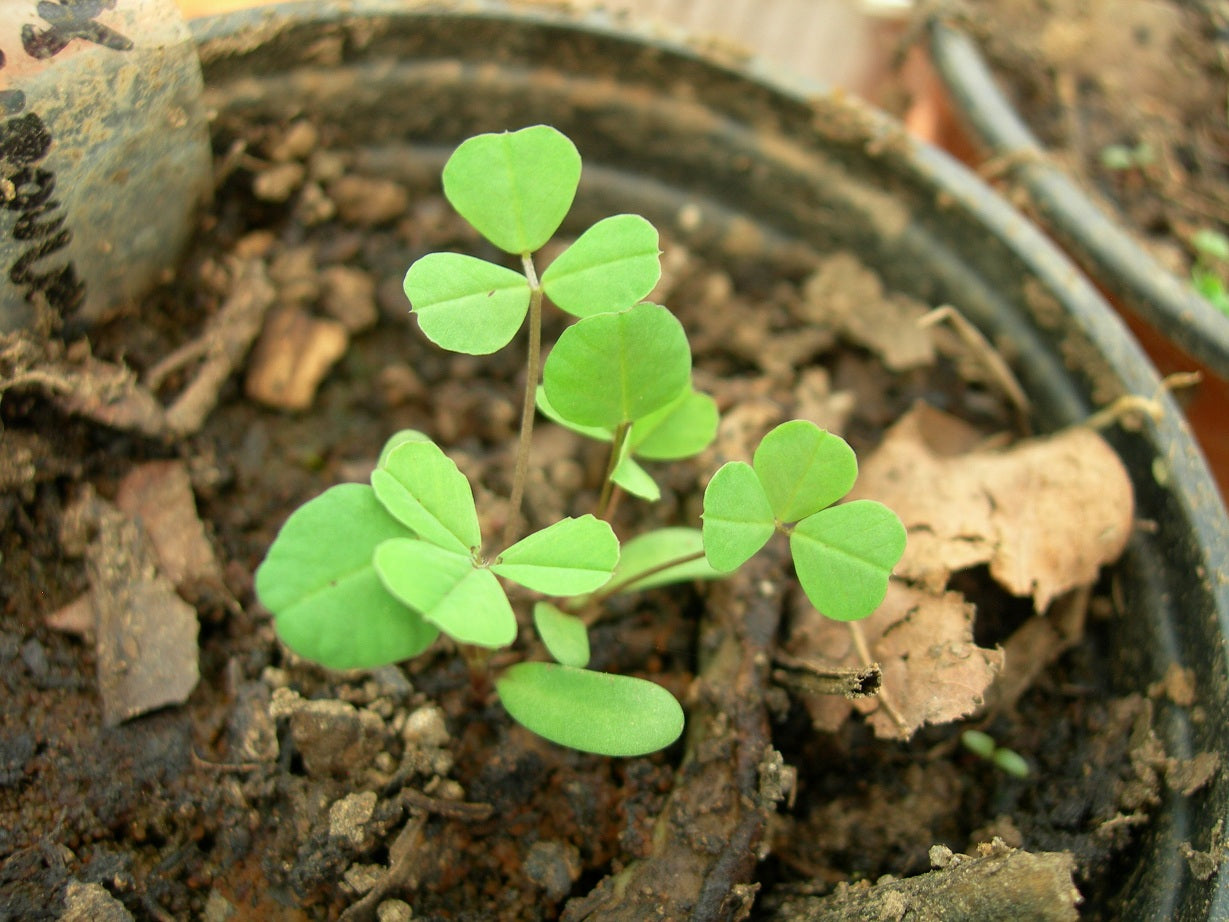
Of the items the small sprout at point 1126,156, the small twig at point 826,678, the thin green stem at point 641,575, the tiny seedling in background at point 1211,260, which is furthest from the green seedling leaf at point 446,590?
the small sprout at point 1126,156

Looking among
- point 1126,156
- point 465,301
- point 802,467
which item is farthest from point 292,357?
point 1126,156

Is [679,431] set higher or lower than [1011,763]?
higher

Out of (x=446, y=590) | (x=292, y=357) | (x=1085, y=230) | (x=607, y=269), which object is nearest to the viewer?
(x=446, y=590)

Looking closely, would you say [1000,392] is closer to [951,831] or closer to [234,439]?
[951,831]

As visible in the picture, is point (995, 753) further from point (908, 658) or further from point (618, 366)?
point (618, 366)

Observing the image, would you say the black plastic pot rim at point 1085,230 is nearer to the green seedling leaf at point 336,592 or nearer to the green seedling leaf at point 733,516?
the green seedling leaf at point 733,516

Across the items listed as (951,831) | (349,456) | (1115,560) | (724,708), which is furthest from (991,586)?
(349,456)

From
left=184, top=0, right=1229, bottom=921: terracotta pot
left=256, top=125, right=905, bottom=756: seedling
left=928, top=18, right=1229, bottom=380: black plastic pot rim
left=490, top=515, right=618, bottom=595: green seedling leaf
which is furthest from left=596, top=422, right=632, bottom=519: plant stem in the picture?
A: left=928, top=18, right=1229, bottom=380: black plastic pot rim
